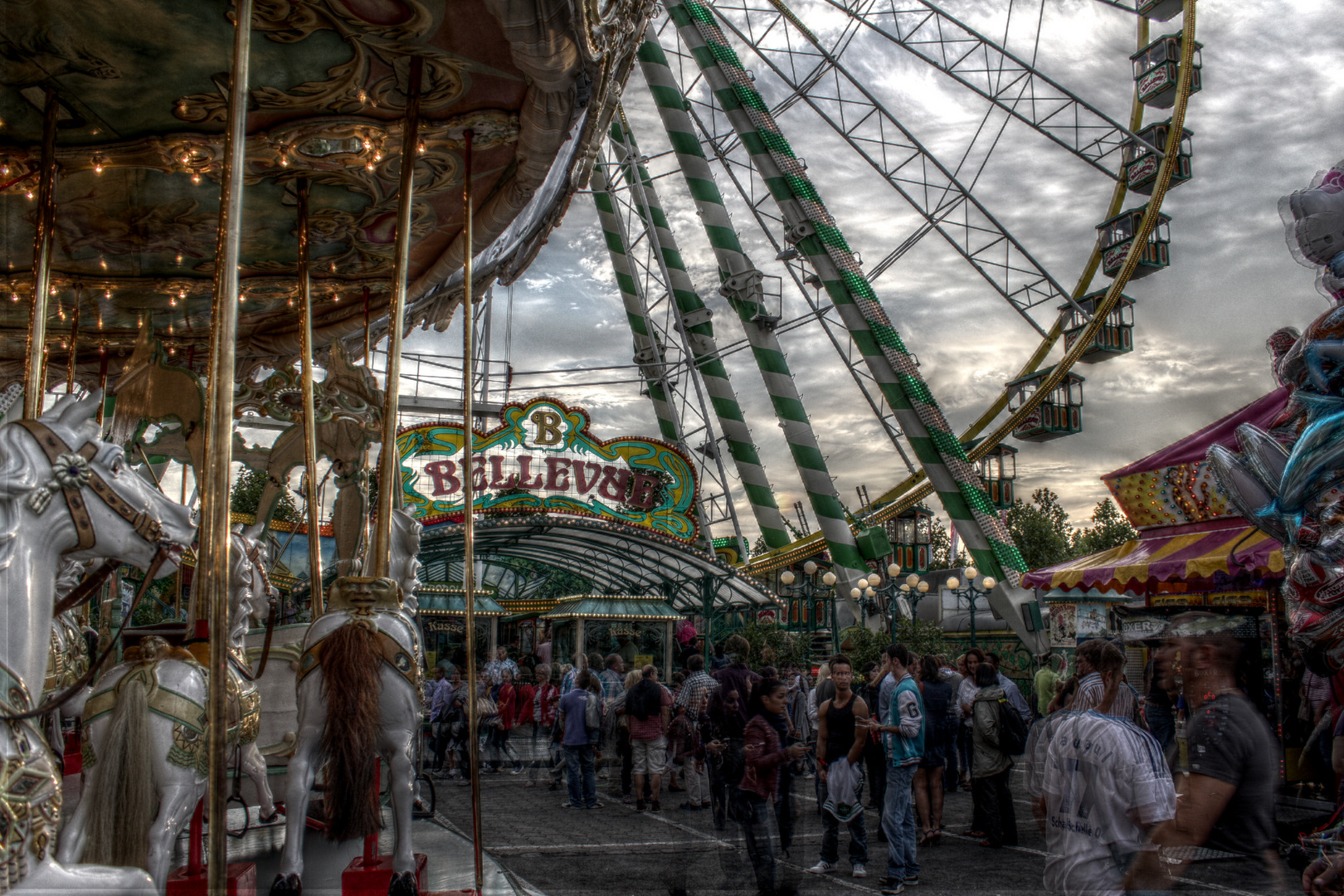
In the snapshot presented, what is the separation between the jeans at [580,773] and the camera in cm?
898

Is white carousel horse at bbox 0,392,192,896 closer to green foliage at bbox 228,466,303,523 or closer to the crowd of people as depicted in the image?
the crowd of people

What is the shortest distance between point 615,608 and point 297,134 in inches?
525

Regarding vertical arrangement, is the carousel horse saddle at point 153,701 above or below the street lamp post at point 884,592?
below

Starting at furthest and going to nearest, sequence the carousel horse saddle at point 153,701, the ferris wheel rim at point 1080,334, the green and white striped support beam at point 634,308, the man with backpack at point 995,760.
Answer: the green and white striped support beam at point 634,308
the ferris wheel rim at point 1080,334
the man with backpack at point 995,760
the carousel horse saddle at point 153,701

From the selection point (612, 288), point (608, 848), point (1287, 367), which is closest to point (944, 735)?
point (608, 848)

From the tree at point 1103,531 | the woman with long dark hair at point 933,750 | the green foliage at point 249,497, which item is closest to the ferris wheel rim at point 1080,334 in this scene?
the woman with long dark hair at point 933,750

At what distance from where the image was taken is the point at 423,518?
1642 cm

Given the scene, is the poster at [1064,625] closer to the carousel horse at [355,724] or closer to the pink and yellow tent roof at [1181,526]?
the pink and yellow tent roof at [1181,526]

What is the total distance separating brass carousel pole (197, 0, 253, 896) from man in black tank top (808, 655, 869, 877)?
407 centimetres

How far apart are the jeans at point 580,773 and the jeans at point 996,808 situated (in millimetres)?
3531

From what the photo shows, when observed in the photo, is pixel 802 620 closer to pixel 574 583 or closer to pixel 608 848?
pixel 574 583

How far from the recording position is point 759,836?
5031 millimetres

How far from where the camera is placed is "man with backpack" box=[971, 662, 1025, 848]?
679cm

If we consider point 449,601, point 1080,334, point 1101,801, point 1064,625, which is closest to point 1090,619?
point 1064,625
